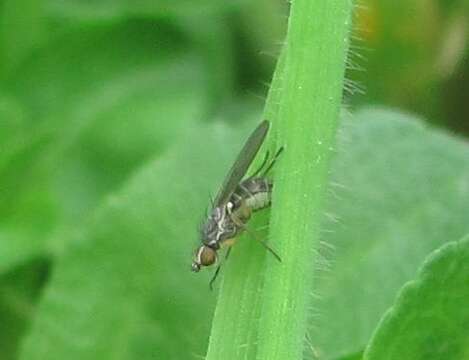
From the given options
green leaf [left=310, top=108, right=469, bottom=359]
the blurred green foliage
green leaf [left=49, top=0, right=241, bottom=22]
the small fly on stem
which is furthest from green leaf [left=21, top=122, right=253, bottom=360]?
Result: green leaf [left=49, top=0, right=241, bottom=22]

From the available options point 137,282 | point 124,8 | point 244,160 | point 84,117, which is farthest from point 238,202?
point 124,8

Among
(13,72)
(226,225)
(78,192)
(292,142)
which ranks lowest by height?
(78,192)

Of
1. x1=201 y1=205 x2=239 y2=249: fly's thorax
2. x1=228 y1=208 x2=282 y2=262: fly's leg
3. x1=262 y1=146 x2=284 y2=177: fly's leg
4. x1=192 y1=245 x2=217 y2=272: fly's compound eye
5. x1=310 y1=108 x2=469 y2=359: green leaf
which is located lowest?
x1=310 y1=108 x2=469 y2=359: green leaf

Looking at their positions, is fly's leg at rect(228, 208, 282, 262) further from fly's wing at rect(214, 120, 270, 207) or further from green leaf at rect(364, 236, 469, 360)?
green leaf at rect(364, 236, 469, 360)

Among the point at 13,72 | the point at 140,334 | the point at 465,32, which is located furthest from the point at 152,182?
the point at 465,32

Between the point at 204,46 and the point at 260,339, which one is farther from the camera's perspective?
the point at 204,46

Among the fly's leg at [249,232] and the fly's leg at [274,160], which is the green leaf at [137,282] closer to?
the fly's leg at [249,232]

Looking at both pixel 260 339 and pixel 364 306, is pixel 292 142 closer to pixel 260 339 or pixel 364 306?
pixel 260 339
